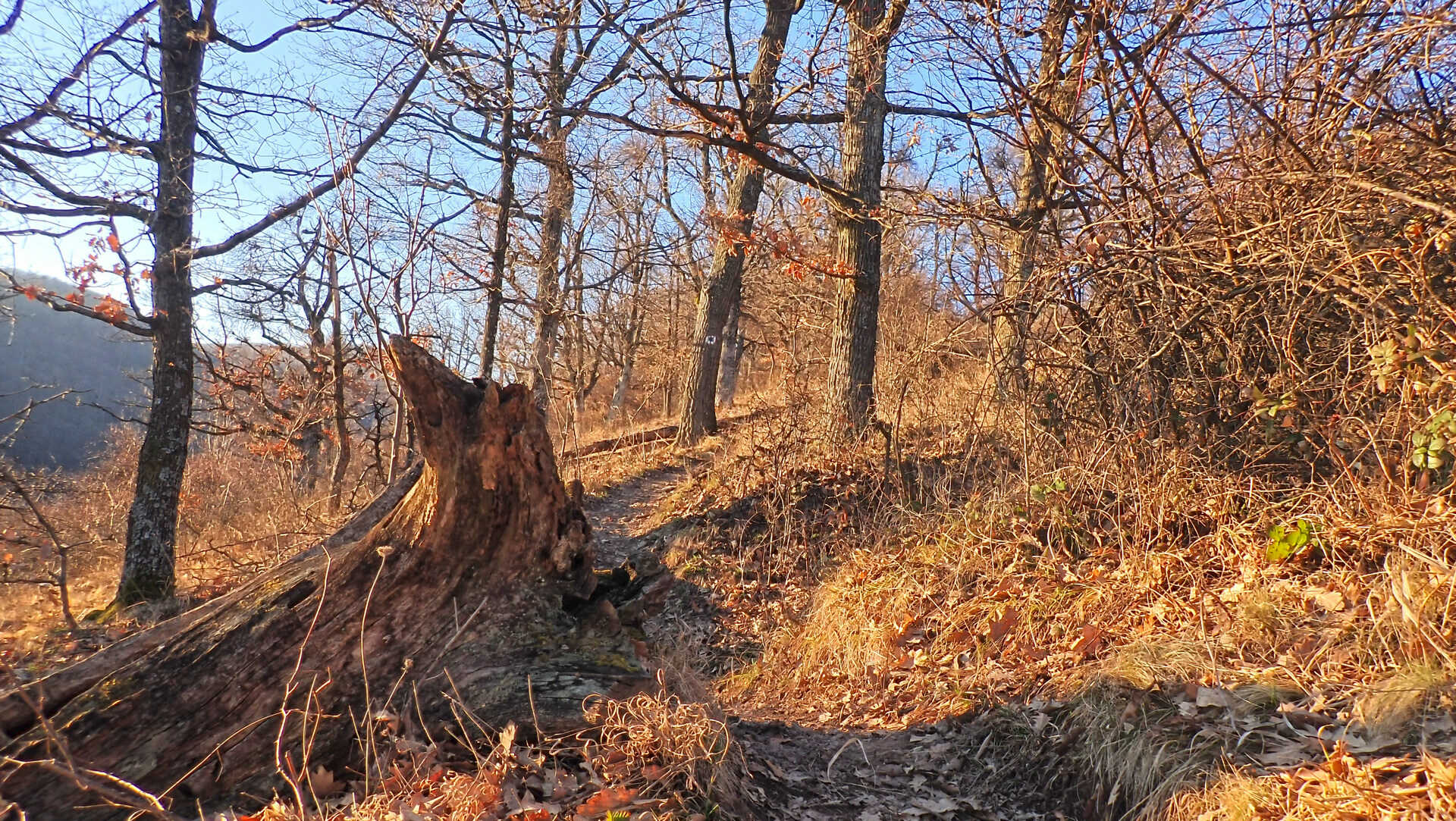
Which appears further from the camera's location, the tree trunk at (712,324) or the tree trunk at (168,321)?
the tree trunk at (712,324)

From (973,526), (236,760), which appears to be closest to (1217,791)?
(973,526)

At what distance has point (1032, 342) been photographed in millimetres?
5438

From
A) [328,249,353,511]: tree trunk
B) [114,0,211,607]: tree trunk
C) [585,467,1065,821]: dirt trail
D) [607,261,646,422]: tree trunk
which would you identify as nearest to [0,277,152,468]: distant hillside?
[607,261,646,422]: tree trunk

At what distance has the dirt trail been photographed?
359 cm

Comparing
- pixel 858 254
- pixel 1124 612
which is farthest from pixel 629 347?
pixel 1124 612

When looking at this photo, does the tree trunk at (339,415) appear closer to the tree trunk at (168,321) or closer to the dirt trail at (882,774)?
the tree trunk at (168,321)

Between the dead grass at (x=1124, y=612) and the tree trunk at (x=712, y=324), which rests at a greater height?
the tree trunk at (x=712, y=324)

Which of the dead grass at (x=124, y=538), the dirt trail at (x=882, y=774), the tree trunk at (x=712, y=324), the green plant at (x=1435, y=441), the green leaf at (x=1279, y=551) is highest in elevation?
the tree trunk at (x=712, y=324)

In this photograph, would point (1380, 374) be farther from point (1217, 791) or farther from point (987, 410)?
point (987, 410)

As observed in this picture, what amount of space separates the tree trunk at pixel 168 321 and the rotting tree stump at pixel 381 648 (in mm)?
5274

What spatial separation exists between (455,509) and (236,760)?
4.00ft

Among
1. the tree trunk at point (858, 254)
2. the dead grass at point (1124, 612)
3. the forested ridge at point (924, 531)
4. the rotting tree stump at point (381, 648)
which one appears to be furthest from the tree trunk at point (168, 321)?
the tree trunk at point (858, 254)

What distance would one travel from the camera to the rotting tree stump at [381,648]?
283cm

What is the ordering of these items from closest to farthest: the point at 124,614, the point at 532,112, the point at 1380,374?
the point at 1380,374, the point at 124,614, the point at 532,112
